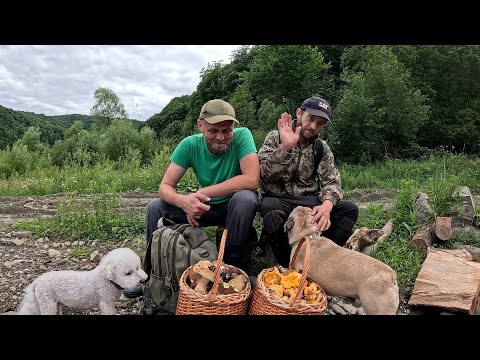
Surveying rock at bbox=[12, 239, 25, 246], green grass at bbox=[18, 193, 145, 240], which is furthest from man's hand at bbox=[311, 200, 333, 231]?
rock at bbox=[12, 239, 25, 246]

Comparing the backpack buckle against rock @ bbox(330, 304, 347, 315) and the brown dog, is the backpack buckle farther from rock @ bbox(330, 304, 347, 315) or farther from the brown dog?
rock @ bbox(330, 304, 347, 315)

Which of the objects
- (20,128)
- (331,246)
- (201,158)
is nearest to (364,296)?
(331,246)

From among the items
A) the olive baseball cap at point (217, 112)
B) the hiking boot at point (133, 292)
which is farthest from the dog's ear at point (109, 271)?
the olive baseball cap at point (217, 112)

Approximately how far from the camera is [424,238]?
16.2ft

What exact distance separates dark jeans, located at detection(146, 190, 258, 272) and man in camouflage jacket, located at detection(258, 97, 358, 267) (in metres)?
0.35

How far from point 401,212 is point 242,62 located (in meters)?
38.2

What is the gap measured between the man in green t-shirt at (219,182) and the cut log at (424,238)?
7.90 ft

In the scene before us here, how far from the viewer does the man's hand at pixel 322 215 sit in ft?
12.2

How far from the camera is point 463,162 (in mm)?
14383

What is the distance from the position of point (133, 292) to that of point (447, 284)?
3042 mm

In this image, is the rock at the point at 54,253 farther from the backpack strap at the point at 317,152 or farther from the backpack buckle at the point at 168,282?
the backpack strap at the point at 317,152

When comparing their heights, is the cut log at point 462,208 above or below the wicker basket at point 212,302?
above

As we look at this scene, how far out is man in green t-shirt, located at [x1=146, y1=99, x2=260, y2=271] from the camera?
349 cm

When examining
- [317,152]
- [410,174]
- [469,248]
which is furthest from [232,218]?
[410,174]
